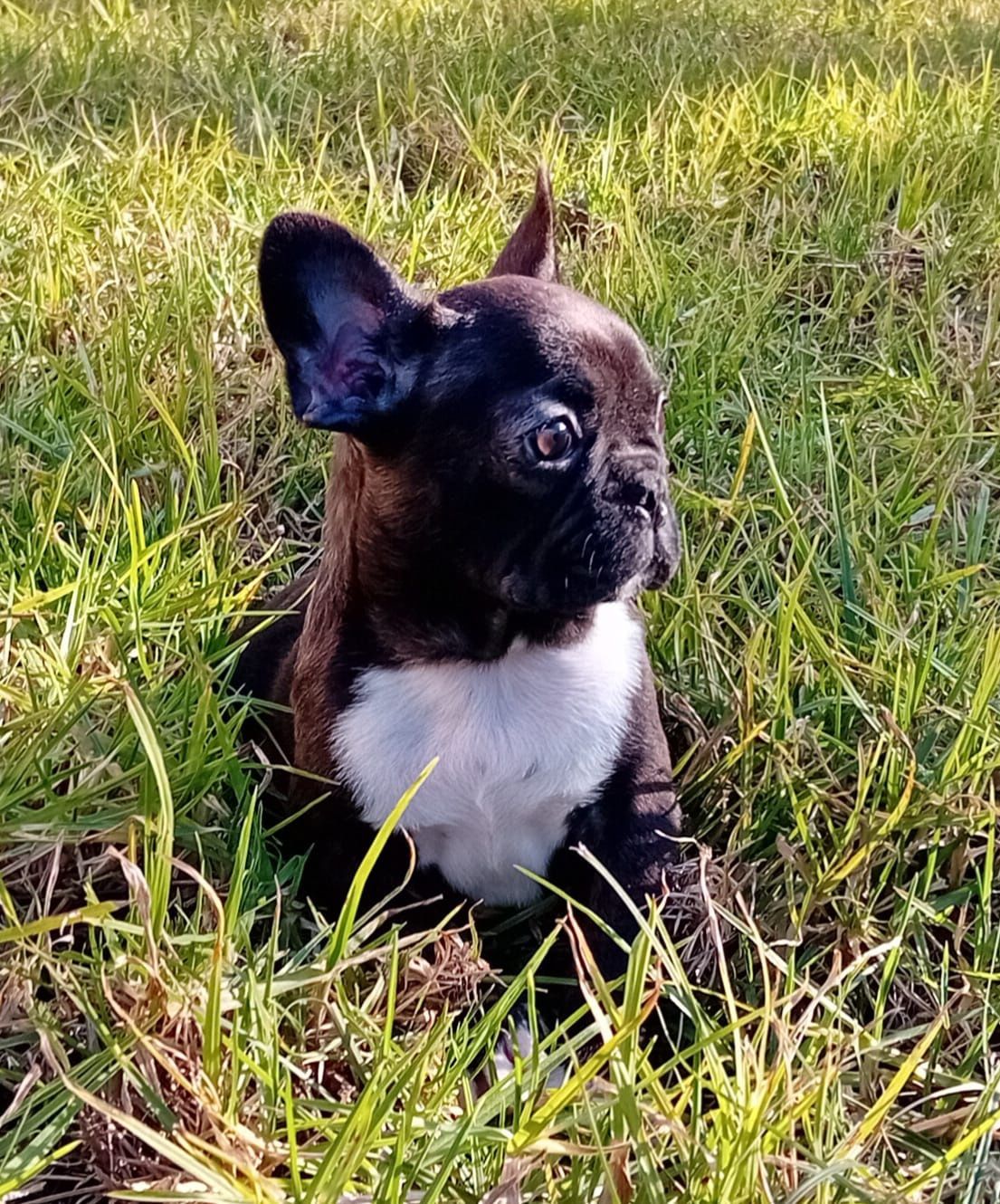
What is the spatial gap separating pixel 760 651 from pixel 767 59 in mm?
3755

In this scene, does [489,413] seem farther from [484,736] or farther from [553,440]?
[484,736]

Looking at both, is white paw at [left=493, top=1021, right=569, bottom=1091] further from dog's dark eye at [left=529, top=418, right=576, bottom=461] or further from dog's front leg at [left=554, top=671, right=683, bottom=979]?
dog's dark eye at [left=529, top=418, right=576, bottom=461]

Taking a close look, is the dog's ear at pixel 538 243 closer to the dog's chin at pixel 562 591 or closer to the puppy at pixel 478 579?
the puppy at pixel 478 579

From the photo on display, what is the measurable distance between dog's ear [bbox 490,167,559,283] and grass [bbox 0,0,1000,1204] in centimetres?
66

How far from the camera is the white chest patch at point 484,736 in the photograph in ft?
8.46

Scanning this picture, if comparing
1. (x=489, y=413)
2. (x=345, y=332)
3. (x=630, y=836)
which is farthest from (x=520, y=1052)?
(x=345, y=332)

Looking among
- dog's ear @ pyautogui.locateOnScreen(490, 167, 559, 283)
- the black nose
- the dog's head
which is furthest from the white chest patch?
dog's ear @ pyautogui.locateOnScreen(490, 167, 559, 283)

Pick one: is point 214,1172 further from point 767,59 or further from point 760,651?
point 767,59

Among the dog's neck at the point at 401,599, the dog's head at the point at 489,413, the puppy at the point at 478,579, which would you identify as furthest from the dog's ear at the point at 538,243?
the dog's neck at the point at 401,599

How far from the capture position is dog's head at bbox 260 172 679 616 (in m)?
2.36

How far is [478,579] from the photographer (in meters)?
2.43

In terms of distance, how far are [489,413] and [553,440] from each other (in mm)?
127

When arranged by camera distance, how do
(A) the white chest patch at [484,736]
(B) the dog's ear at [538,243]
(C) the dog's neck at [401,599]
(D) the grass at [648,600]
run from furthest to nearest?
1. (B) the dog's ear at [538,243]
2. (A) the white chest patch at [484,736]
3. (C) the dog's neck at [401,599]
4. (D) the grass at [648,600]

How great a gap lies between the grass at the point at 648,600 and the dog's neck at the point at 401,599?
1.12ft
